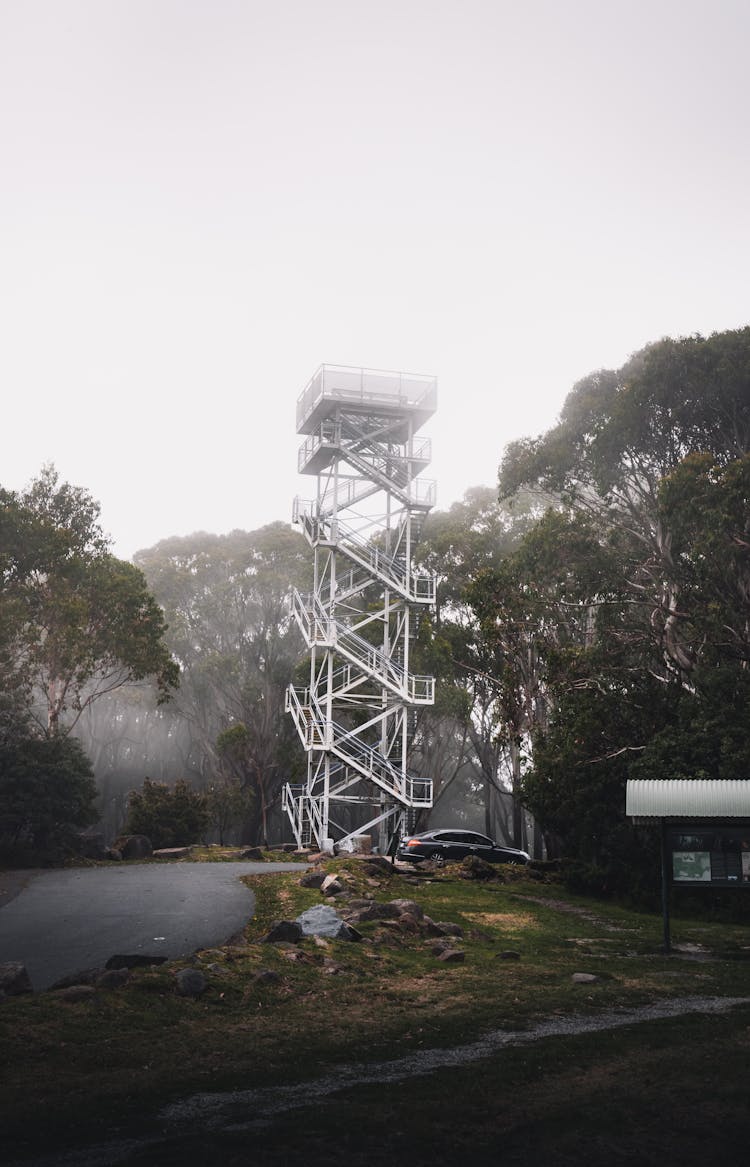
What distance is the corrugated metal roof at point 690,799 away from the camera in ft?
50.2

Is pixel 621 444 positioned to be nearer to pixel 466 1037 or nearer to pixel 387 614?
pixel 387 614

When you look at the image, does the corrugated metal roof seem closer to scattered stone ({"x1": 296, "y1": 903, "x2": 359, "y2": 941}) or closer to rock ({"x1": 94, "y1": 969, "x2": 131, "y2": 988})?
scattered stone ({"x1": 296, "y1": 903, "x2": 359, "y2": 941})

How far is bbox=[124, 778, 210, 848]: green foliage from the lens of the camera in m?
36.1

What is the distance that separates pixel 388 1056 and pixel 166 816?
1162 inches

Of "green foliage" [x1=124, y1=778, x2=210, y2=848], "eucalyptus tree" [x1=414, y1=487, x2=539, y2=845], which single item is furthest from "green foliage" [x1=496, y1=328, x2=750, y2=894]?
"green foliage" [x1=124, y1=778, x2=210, y2=848]

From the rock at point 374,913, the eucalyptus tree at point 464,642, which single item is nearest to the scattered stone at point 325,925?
the rock at point 374,913

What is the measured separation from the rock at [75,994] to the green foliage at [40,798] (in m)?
18.2

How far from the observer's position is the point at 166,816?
120ft

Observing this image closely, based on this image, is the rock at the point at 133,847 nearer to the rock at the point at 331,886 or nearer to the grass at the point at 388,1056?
the rock at the point at 331,886

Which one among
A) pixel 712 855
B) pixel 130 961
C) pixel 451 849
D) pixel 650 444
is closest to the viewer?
pixel 130 961

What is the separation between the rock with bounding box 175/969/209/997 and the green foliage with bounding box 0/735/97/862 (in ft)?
59.0

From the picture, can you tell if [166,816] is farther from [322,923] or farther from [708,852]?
[708,852]

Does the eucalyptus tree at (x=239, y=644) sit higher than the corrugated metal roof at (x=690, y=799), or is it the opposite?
the eucalyptus tree at (x=239, y=644)

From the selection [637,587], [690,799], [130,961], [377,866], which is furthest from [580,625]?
[130,961]
